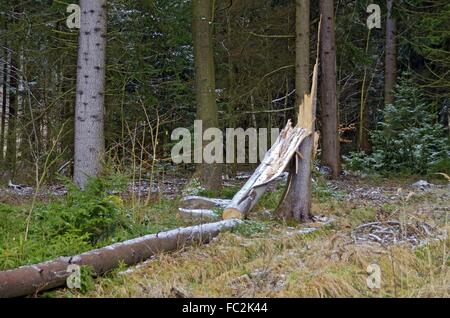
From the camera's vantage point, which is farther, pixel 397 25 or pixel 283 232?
pixel 397 25

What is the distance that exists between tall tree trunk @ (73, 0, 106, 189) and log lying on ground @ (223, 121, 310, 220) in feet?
7.53

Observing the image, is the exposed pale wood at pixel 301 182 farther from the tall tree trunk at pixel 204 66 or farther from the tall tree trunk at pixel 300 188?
the tall tree trunk at pixel 204 66

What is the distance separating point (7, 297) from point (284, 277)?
2.24 m

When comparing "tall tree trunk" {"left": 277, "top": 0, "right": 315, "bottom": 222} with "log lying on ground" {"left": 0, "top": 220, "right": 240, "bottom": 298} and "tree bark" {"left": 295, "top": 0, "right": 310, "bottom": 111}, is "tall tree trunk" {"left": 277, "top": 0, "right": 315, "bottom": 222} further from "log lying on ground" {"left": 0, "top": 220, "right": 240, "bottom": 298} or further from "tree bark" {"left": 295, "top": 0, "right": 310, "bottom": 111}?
"tree bark" {"left": 295, "top": 0, "right": 310, "bottom": 111}

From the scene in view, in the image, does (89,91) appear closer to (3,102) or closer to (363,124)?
(3,102)

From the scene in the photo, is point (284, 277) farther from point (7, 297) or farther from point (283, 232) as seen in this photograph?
point (7, 297)

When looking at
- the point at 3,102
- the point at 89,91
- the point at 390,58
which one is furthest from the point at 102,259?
the point at 390,58

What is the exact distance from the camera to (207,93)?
984 cm

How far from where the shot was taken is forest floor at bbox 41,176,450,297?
3.93m

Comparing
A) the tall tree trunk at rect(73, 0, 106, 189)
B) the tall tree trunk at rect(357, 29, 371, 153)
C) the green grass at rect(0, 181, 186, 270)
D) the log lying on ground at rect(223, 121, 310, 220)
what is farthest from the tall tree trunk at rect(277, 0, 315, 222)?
the tall tree trunk at rect(357, 29, 371, 153)

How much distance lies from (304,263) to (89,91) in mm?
4630

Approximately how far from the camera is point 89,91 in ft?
24.9
